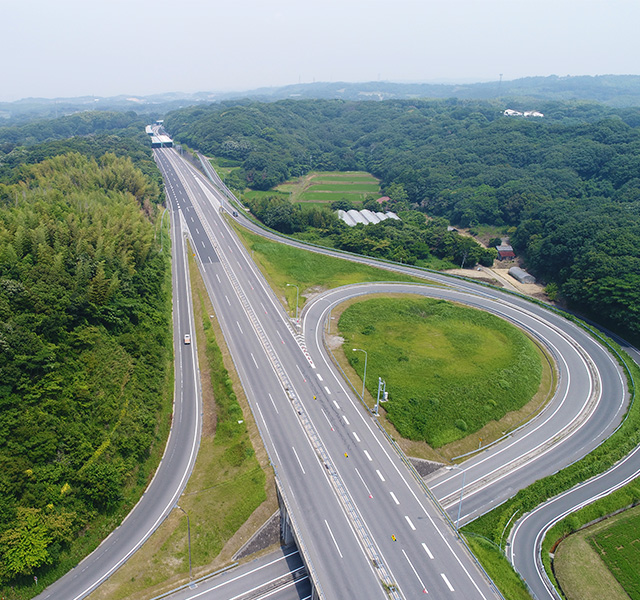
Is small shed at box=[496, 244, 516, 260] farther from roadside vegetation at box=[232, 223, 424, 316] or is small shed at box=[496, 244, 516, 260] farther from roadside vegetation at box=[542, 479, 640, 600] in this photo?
roadside vegetation at box=[542, 479, 640, 600]

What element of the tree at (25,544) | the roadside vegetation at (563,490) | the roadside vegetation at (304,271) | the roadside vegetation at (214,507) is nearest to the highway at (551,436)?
the roadside vegetation at (563,490)

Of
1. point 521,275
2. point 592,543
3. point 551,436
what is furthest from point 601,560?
point 521,275

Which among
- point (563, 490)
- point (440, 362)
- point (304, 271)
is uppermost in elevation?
point (304, 271)

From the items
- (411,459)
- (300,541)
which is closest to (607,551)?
(411,459)

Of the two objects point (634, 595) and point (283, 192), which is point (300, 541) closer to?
point (634, 595)

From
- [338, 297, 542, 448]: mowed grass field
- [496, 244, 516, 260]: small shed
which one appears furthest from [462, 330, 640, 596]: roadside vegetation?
[496, 244, 516, 260]: small shed

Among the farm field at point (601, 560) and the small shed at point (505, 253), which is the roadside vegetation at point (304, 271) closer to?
the small shed at point (505, 253)

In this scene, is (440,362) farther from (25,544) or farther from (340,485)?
(25,544)
